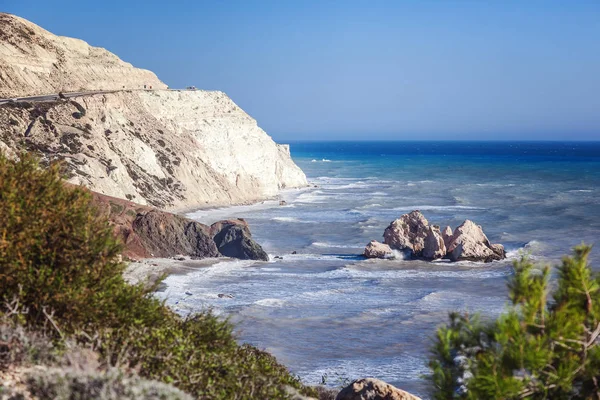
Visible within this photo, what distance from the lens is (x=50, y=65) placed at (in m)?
70.9

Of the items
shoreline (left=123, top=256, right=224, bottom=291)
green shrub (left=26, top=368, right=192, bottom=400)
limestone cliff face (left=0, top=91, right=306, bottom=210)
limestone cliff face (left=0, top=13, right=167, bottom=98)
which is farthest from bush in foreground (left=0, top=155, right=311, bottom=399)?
limestone cliff face (left=0, top=13, right=167, bottom=98)

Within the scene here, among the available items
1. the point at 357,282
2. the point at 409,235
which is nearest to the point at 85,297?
the point at 357,282

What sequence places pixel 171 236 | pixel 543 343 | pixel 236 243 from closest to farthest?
1. pixel 543 343
2. pixel 171 236
3. pixel 236 243

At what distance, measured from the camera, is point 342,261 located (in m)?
36.7

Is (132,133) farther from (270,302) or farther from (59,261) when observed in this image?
(59,261)

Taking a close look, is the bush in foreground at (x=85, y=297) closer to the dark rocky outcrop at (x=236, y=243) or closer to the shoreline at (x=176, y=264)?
the shoreline at (x=176, y=264)

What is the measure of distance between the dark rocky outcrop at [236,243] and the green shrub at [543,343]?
2823 centimetres

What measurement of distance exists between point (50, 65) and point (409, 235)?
48088 mm

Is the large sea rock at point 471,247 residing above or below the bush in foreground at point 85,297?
below

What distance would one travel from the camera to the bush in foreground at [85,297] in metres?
8.82

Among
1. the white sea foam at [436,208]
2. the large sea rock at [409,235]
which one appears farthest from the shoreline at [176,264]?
the white sea foam at [436,208]

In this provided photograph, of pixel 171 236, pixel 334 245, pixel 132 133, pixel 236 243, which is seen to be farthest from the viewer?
pixel 132 133

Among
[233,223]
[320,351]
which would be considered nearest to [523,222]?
[233,223]

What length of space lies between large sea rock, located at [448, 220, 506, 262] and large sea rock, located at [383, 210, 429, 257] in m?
1.67
